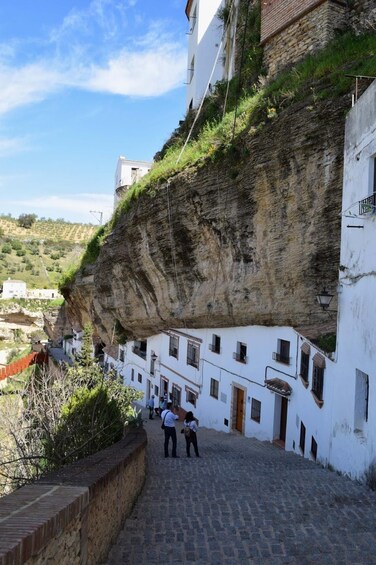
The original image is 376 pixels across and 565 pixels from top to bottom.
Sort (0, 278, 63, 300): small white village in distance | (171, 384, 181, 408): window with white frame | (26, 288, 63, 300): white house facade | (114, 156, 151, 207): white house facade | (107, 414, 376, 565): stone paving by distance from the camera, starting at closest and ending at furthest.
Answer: (107, 414, 376, 565): stone paving
(171, 384, 181, 408): window with white frame
(114, 156, 151, 207): white house facade
(0, 278, 63, 300): small white village in distance
(26, 288, 63, 300): white house facade

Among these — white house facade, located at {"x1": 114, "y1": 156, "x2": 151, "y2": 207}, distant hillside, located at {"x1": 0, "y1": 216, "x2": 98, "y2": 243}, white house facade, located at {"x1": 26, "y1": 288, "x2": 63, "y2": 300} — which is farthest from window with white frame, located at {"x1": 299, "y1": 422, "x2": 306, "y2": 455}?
distant hillside, located at {"x1": 0, "y1": 216, "x2": 98, "y2": 243}

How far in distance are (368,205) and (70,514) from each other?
21.4ft

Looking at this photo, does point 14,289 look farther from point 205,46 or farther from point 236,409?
point 236,409

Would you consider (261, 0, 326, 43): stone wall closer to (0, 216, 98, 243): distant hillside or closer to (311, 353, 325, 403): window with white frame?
(311, 353, 325, 403): window with white frame

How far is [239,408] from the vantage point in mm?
16906

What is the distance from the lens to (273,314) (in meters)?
14.4

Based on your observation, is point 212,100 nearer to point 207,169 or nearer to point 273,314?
point 207,169

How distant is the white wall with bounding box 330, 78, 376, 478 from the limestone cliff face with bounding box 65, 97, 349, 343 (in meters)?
1.81

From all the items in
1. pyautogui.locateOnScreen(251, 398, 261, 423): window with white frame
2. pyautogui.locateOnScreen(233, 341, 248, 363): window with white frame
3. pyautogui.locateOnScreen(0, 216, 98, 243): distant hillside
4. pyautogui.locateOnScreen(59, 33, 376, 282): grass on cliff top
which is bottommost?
pyautogui.locateOnScreen(251, 398, 261, 423): window with white frame

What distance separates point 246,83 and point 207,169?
183 inches

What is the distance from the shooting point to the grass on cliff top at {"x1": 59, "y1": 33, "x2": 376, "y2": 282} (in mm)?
11438

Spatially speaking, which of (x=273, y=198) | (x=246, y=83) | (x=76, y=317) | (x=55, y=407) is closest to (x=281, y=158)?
(x=273, y=198)

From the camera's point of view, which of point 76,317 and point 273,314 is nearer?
point 273,314

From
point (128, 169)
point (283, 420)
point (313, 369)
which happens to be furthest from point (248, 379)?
point (128, 169)
